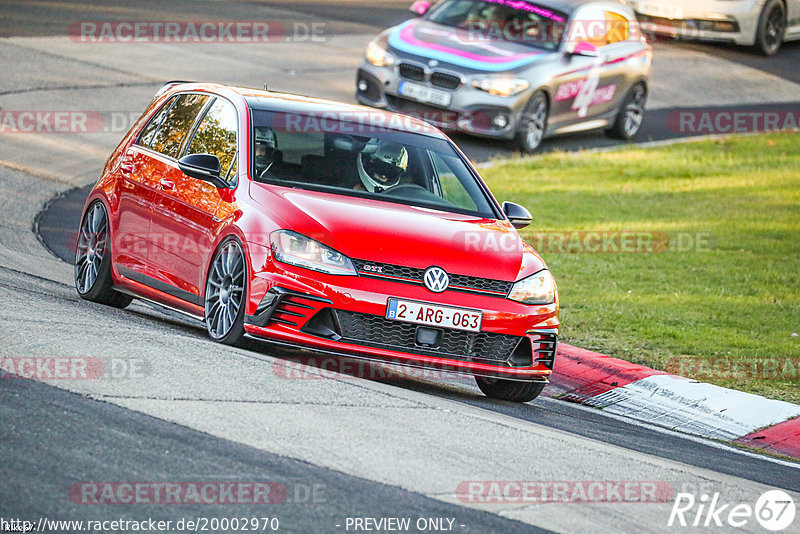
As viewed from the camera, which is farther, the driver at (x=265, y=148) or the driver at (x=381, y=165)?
the driver at (x=381, y=165)

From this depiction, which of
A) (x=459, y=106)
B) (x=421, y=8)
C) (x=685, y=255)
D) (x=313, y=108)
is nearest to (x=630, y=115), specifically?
(x=421, y=8)

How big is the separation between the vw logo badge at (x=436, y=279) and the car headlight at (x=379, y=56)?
400 inches

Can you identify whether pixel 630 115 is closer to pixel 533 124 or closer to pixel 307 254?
pixel 533 124

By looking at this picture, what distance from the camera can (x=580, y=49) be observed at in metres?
18.5

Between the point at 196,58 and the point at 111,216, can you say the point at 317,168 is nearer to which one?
the point at 111,216

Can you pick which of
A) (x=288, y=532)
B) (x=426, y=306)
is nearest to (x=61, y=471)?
(x=288, y=532)

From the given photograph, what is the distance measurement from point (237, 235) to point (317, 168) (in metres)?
0.95

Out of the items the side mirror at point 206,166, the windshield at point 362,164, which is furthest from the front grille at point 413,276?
the side mirror at point 206,166

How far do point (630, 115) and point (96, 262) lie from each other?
12.4 metres

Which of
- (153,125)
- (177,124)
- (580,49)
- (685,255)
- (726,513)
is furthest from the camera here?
(580,49)

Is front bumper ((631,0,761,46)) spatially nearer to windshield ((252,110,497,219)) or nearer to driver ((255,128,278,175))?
windshield ((252,110,497,219))

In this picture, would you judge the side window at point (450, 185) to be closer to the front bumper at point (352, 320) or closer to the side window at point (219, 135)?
the front bumper at point (352, 320)

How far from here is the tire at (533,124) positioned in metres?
17.9

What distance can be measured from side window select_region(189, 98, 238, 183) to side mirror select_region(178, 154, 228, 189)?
175 millimetres
